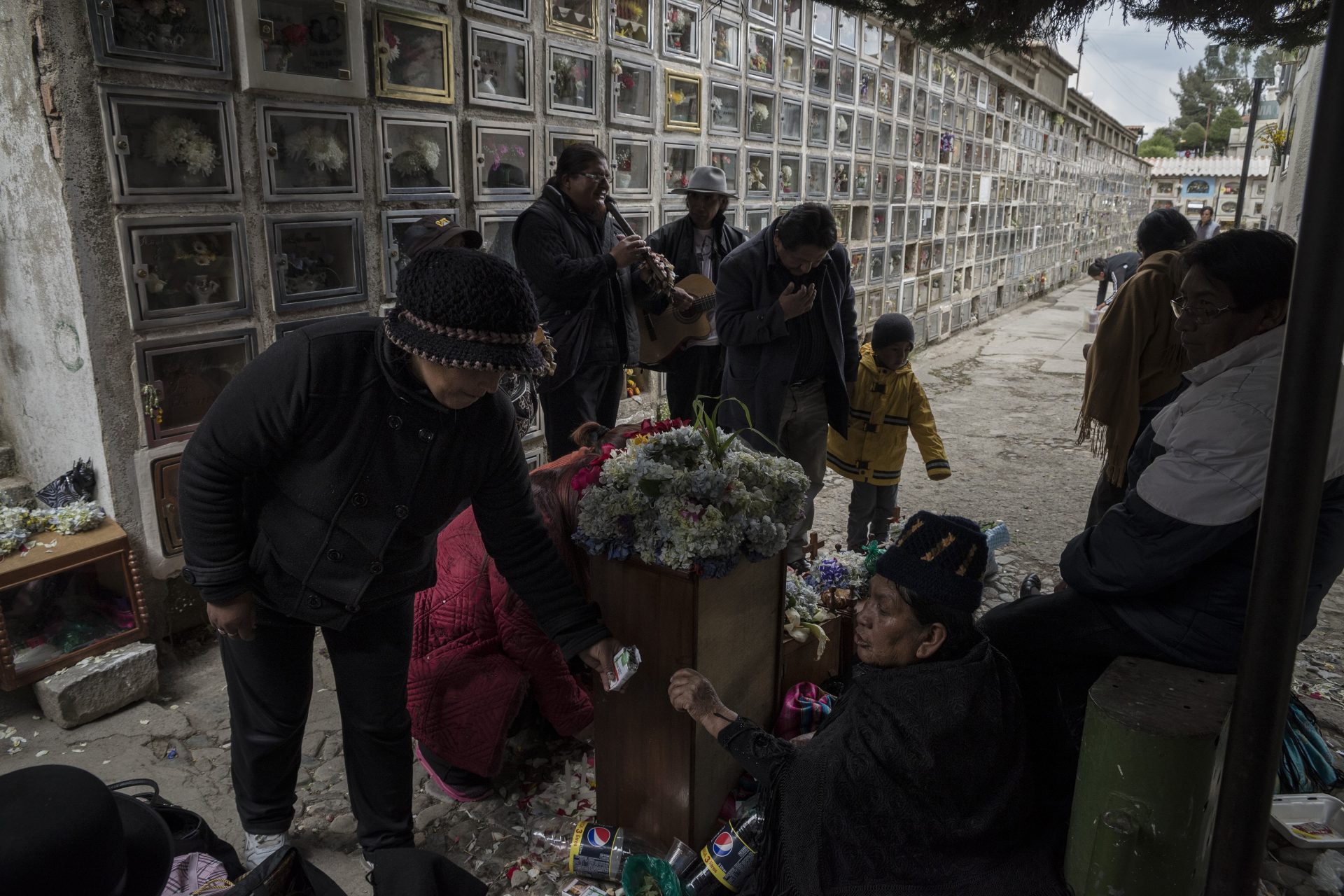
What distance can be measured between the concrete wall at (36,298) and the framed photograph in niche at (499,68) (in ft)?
5.58

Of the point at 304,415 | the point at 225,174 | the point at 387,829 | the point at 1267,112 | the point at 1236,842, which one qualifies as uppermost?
the point at 1267,112

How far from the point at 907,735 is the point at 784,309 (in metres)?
2.14

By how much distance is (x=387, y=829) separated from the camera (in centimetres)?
218

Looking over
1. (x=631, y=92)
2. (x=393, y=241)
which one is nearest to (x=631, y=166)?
(x=631, y=92)

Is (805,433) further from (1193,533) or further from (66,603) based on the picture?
(66,603)

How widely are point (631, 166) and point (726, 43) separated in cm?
143

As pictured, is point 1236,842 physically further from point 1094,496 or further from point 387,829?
point 1094,496

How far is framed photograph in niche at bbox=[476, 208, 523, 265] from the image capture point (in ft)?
13.4

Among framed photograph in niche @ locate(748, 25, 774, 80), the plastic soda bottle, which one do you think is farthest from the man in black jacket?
framed photograph in niche @ locate(748, 25, 774, 80)

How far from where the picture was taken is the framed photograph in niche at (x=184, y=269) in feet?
9.37

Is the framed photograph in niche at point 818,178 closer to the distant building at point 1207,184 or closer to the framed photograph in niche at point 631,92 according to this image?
the framed photograph in niche at point 631,92

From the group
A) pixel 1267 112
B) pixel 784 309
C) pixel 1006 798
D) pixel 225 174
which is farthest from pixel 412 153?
pixel 1267 112

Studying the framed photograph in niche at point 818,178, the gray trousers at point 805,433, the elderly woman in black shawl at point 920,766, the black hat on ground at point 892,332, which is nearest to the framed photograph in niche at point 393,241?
the gray trousers at point 805,433

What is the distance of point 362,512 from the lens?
182 cm
